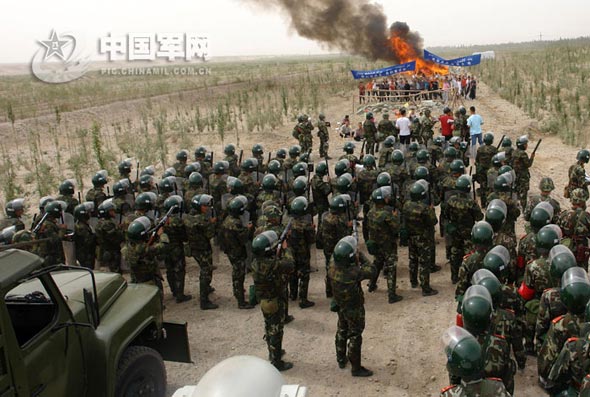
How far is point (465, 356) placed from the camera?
12.8ft

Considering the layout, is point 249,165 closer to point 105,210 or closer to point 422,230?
point 105,210

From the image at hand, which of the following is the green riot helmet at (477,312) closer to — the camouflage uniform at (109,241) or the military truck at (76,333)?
the military truck at (76,333)

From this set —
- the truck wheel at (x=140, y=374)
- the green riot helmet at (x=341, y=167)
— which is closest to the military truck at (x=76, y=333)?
the truck wheel at (x=140, y=374)

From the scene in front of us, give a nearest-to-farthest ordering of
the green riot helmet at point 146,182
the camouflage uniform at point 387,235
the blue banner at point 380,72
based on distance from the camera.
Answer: the camouflage uniform at point 387,235 → the green riot helmet at point 146,182 → the blue banner at point 380,72

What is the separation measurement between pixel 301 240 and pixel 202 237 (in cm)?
174

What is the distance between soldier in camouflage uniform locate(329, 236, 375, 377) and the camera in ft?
21.6

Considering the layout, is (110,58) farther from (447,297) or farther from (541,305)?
(541,305)

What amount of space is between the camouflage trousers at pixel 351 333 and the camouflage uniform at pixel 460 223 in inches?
125

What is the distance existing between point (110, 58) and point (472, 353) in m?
42.9

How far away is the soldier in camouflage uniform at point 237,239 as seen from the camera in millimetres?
8875

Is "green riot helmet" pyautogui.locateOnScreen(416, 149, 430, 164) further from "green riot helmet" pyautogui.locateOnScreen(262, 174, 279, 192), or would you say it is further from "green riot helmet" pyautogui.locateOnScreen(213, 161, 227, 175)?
"green riot helmet" pyautogui.locateOnScreen(213, 161, 227, 175)

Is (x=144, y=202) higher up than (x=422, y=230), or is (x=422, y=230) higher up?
(x=144, y=202)

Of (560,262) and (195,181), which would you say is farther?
(195,181)

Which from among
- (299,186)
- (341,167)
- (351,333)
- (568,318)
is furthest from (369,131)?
(568,318)
